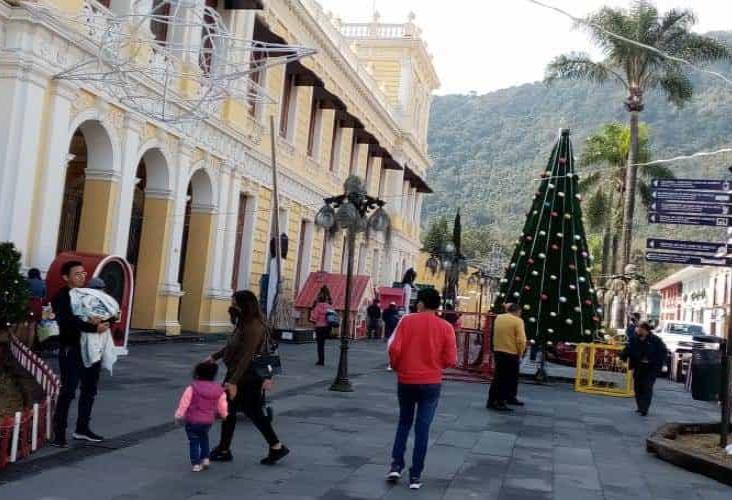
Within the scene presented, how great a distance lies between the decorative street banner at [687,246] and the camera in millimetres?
11429

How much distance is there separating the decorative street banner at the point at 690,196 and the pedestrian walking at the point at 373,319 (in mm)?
20378

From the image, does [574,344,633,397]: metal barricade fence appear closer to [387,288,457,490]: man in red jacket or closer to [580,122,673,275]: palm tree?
[387,288,457,490]: man in red jacket

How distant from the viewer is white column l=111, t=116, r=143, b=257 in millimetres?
17188

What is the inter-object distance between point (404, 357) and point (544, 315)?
1095 cm

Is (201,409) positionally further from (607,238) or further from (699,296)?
(699,296)

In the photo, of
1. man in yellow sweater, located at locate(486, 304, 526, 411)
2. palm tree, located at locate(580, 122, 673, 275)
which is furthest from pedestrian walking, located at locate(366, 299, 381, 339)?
man in yellow sweater, located at locate(486, 304, 526, 411)

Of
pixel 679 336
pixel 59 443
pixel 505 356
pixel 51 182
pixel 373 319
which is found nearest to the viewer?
pixel 59 443

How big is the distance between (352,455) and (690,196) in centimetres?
589

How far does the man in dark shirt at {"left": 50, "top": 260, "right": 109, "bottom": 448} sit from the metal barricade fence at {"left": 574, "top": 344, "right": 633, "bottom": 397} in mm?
10783

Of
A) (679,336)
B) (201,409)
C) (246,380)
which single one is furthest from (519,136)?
(201,409)

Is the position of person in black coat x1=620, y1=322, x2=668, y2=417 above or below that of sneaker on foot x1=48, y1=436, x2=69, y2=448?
above

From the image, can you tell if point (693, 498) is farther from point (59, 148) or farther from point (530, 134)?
point (530, 134)

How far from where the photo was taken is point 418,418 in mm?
6832

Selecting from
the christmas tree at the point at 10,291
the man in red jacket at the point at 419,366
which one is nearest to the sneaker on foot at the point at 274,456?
the man in red jacket at the point at 419,366
